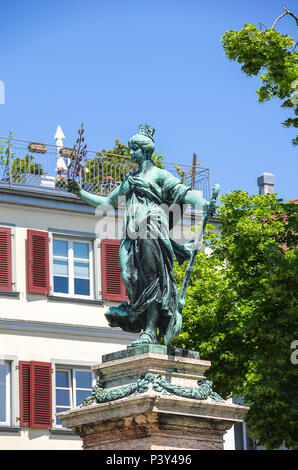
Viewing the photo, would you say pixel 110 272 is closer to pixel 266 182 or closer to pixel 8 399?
pixel 8 399

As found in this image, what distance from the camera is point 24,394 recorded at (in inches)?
1137

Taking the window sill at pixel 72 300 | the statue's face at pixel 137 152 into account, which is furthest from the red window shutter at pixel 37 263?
the statue's face at pixel 137 152

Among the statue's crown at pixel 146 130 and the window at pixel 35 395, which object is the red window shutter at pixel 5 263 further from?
the statue's crown at pixel 146 130

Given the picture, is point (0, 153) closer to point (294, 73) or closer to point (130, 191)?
point (294, 73)

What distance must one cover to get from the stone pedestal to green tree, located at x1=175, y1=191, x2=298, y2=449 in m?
8.39

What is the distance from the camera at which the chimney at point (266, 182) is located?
4019 centimetres

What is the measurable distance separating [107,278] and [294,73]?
437 inches

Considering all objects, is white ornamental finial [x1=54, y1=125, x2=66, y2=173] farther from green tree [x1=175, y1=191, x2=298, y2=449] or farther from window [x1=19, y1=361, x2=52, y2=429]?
green tree [x1=175, y1=191, x2=298, y2=449]

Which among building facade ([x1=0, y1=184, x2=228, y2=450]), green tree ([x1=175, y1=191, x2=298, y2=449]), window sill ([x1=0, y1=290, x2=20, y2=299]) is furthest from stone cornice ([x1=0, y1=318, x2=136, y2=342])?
green tree ([x1=175, y1=191, x2=298, y2=449])

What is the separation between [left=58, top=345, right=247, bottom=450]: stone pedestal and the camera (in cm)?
1221

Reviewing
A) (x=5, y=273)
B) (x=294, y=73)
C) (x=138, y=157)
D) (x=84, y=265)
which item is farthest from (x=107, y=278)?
(x=138, y=157)

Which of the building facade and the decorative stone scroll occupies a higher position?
the building facade

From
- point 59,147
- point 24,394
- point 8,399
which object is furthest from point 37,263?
point 8,399

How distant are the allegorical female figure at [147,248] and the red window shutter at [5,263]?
53.4 feet
